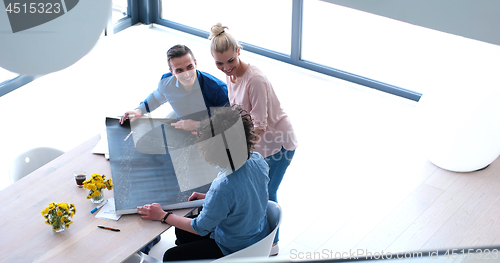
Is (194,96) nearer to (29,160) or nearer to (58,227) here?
(29,160)

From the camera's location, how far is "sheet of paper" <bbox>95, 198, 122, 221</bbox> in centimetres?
210

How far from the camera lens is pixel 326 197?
3492 millimetres

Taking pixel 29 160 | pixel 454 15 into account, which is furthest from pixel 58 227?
pixel 454 15

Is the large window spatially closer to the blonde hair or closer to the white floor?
the white floor

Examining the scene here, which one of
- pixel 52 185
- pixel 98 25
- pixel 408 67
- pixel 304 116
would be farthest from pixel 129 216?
pixel 408 67

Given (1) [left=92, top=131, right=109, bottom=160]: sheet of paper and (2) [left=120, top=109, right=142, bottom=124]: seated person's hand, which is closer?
(1) [left=92, top=131, right=109, bottom=160]: sheet of paper

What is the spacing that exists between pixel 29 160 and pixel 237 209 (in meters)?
1.38

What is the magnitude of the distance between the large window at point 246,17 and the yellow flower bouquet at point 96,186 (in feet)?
11.1

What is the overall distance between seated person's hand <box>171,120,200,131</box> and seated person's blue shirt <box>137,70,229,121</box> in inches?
3.8

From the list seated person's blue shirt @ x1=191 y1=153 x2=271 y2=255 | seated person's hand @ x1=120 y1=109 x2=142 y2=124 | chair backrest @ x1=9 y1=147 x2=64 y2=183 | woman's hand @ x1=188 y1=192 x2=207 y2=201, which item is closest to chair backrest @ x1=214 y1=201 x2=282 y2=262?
seated person's blue shirt @ x1=191 y1=153 x2=271 y2=255

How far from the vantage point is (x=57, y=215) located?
1.97 meters

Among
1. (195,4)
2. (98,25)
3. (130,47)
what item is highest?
(98,25)

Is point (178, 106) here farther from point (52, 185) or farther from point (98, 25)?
point (98, 25)

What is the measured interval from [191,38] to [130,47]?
2.46ft
